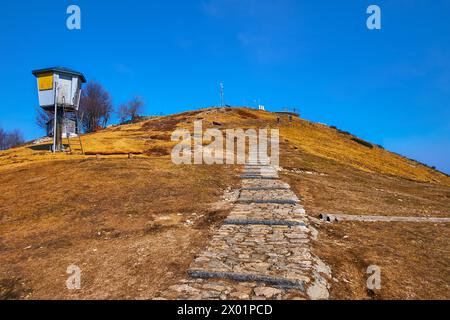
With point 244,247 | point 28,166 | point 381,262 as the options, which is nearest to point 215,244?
point 244,247

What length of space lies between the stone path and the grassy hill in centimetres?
48

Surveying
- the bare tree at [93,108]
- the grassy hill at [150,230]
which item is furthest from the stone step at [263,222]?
the bare tree at [93,108]

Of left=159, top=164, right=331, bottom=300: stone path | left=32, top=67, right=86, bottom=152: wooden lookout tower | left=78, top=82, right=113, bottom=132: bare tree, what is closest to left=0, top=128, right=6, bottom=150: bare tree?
left=78, top=82, right=113, bottom=132: bare tree

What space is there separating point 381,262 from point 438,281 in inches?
50.8

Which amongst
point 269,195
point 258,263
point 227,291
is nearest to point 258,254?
point 258,263

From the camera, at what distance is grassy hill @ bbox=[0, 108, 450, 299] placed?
754 centimetres

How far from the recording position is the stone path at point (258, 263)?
6594 mm

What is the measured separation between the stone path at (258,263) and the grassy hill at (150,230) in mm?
484

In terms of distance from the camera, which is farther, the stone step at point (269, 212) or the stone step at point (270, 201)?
the stone step at point (270, 201)

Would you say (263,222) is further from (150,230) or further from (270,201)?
(150,230)

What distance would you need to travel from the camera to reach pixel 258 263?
7.80 meters

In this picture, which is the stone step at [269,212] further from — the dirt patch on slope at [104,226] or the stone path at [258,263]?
the dirt patch on slope at [104,226]
